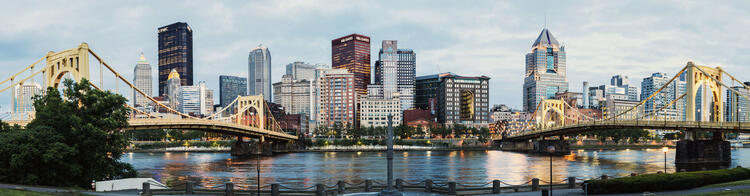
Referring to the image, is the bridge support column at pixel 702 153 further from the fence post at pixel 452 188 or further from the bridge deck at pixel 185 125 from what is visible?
the bridge deck at pixel 185 125

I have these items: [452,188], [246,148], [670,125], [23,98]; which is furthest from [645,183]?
[246,148]

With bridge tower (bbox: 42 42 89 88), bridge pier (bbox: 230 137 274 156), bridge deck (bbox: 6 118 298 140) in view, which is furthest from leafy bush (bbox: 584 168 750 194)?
bridge pier (bbox: 230 137 274 156)

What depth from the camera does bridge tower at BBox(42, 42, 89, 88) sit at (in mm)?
56500

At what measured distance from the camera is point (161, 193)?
121 feet

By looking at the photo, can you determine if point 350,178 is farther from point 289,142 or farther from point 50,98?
point 289,142

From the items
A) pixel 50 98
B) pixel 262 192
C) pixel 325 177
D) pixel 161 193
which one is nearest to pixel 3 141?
pixel 50 98

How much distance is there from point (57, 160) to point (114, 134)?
4.97 metres

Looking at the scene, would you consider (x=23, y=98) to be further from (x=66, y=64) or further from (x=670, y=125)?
(x=670, y=125)

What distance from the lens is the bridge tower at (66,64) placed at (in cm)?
5650

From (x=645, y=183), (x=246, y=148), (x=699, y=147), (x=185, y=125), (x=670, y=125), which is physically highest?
(x=670, y=125)

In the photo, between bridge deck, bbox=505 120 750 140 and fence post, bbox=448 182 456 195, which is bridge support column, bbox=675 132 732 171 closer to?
bridge deck, bbox=505 120 750 140

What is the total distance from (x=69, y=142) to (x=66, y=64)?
18656 millimetres

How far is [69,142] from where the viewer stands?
42438 millimetres

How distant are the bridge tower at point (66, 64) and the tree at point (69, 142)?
12.8 m
